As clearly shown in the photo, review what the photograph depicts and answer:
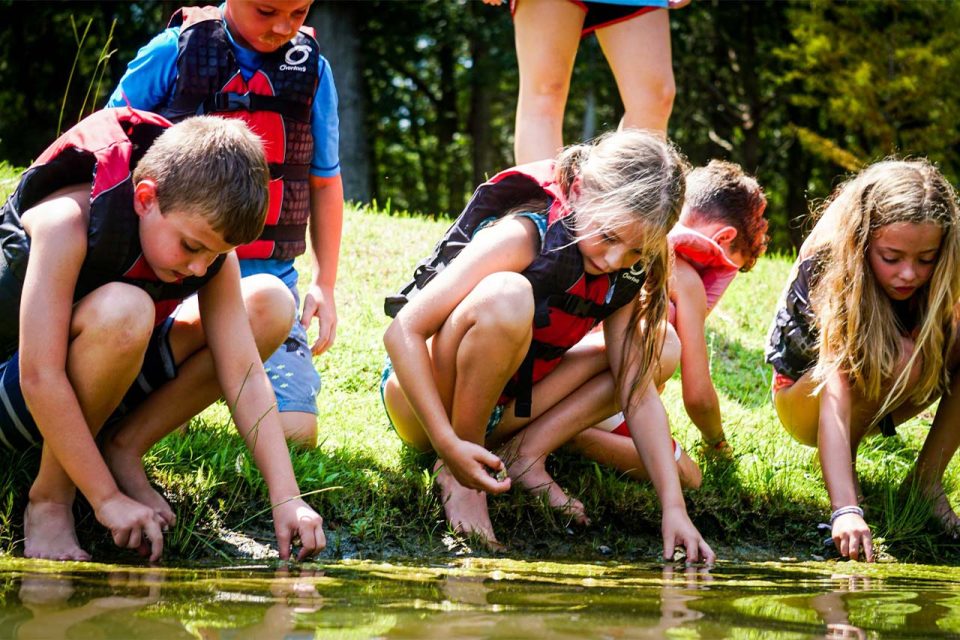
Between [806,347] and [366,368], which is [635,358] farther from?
[366,368]

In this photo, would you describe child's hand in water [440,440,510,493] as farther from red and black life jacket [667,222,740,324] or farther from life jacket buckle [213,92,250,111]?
life jacket buckle [213,92,250,111]

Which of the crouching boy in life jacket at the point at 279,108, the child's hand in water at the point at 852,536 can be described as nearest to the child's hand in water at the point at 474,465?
the crouching boy in life jacket at the point at 279,108

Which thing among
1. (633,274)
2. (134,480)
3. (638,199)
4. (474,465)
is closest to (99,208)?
(134,480)

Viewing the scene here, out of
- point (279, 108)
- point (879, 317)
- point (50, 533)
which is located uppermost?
point (279, 108)

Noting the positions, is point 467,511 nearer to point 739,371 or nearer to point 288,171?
point 288,171

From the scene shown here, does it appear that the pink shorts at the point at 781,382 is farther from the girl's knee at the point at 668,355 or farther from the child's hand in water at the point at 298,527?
the child's hand in water at the point at 298,527

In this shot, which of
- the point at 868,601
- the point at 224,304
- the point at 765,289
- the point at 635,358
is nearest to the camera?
the point at 868,601

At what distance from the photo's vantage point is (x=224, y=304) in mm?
2951

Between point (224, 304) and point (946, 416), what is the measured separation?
251 centimetres

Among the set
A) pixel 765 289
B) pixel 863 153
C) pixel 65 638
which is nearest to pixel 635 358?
pixel 65 638

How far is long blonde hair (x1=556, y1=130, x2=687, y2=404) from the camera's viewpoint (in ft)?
10.1

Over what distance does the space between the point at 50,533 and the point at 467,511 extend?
3.70ft

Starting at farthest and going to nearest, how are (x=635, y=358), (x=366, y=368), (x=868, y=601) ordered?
1. (x=366, y=368)
2. (x=635, y=358)
3. (x=868, y=601)

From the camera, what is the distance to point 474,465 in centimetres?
302
